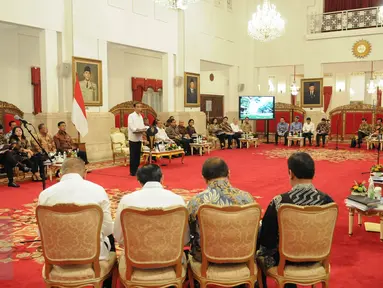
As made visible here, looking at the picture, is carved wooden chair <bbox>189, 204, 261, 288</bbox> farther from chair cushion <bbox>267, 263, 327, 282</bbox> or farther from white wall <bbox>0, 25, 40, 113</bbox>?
white wall <bbox>0, 25, 40, 113</bbox>

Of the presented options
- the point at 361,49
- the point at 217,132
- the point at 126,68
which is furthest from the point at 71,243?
the point at 361,49

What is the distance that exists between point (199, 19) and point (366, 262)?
41.3 feet

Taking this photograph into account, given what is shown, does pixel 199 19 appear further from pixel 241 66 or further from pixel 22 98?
pixel 22 98

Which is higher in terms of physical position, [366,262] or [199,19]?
[199,19]

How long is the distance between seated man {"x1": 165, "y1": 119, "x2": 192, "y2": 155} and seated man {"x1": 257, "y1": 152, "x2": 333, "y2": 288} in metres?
9.80

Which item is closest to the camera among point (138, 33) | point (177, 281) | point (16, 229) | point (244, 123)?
point (177, 281)

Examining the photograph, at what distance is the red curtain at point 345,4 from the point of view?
16.9m

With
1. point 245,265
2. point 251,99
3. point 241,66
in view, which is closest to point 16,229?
point 245,265

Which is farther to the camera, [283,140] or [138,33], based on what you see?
[283,140]

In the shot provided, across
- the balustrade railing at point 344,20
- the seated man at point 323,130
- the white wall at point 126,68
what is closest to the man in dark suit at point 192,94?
the white wall at point 126,68

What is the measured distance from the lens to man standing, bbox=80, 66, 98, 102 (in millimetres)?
10883

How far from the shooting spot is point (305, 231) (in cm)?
277

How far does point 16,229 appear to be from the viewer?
5137 mm

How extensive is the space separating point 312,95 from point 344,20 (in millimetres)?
3190
